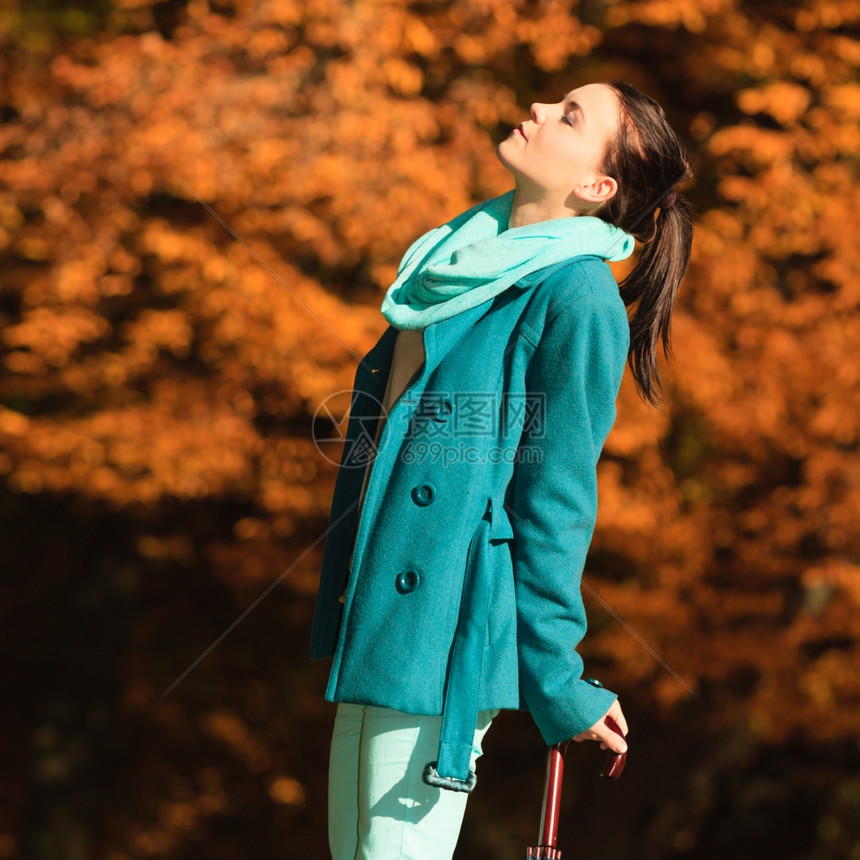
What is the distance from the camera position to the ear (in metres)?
1.85

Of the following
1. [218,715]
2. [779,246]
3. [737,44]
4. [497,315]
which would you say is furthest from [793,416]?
[218,715]

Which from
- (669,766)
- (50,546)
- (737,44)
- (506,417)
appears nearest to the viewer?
(506,417)

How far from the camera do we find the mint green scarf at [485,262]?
1.73m

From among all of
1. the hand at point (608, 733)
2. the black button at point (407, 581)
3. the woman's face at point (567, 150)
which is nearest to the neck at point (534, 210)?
the woman's face at point (567, 150)

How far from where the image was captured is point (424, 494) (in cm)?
167

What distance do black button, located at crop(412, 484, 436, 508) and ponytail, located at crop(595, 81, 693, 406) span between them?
505 mm

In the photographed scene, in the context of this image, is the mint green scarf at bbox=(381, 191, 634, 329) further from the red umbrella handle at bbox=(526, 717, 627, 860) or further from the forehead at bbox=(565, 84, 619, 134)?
the red umbrella handle at bbox=(526, 717, 627, 860)

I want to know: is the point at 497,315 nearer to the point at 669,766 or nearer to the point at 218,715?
the point at 669,766

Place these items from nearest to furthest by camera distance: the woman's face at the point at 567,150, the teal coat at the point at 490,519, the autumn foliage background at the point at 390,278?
the teal coat at the point at 490,519, the woman's face at the point at 567,150, the autumn foliage background at the point at 390,278

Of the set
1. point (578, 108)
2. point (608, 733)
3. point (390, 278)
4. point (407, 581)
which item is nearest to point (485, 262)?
point (578, 108)

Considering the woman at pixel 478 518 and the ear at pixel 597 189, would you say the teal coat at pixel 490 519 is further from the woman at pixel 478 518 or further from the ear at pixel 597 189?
the ear at pixel 597 189

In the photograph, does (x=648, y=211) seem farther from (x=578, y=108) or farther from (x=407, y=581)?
(x=407, y=581)

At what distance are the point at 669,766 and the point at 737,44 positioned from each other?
4028 millimetres

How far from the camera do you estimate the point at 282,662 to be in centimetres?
852
